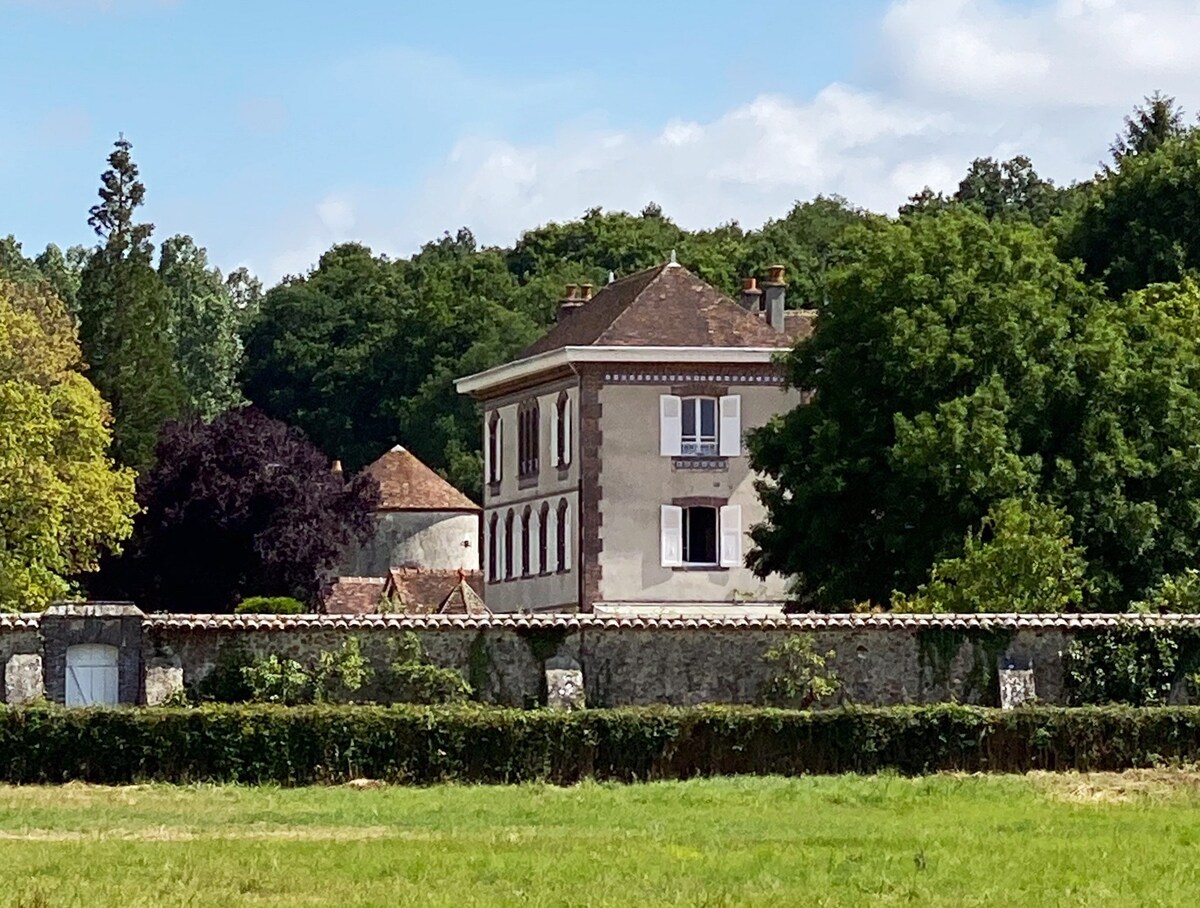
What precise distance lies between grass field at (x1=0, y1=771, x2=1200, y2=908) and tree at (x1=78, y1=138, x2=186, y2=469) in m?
51.6

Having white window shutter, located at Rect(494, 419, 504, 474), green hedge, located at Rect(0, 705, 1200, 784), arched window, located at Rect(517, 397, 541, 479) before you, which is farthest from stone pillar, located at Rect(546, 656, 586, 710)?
white window shutter, located at Rect(494, 419, 504, 474)

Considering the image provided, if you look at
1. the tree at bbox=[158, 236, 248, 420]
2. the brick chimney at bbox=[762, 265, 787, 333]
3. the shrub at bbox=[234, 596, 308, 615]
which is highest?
Result: the tree at bbox=[158, 236, 248, 420]

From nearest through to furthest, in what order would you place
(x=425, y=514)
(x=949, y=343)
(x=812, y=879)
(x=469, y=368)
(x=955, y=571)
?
(x=812, y=879) < (x=955, y=571) < (x=949, y=343) < (x=425, y=514) < (x=469, y=368)

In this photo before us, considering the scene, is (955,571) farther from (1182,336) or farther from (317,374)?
(317,374)

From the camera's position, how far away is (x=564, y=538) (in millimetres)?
74188

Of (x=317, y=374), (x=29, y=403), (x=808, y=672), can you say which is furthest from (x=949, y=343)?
(x=317, y=374)

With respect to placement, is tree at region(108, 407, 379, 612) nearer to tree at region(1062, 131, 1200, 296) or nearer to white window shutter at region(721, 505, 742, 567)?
white window shutter at region(721, 505, 742, 567)

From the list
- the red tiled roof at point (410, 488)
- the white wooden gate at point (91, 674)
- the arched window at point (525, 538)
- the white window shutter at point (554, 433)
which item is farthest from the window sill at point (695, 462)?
the white wooden gate at point (91, 674)

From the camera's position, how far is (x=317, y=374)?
120000 millimetres

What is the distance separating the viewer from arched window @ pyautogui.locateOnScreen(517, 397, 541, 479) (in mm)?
76250

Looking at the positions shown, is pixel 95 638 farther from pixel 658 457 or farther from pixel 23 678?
pixel 658 457

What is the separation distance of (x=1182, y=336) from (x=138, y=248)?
38.6 m

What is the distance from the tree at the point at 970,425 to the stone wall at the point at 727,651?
9872mm

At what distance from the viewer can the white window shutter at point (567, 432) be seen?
7356cm
